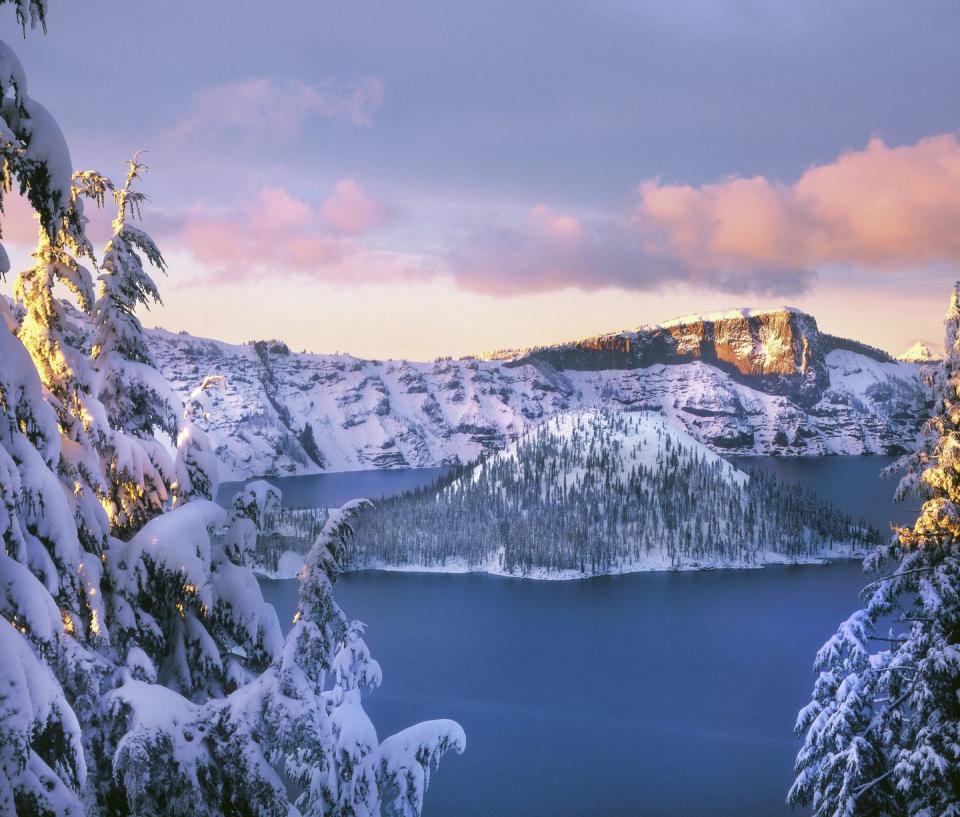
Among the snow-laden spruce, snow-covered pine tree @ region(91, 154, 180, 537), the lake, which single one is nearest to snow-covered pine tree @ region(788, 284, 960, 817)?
the snow-laden spruce

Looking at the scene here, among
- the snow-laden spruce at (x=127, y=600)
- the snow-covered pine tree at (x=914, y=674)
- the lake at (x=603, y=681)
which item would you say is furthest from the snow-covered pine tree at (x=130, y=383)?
the lake at (x=603, y=681)

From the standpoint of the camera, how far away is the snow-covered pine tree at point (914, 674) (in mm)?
15867

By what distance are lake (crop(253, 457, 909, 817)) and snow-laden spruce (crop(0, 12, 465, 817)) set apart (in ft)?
191

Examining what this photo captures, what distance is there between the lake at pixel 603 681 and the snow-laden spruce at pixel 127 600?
58316 mm

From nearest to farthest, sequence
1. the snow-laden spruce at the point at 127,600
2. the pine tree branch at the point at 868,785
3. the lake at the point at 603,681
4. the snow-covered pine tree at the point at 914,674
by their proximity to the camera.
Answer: the snow-laden spruce at the point at 127,600
the snow-covered pine tree at the point at 914,674
the pine tree branch at the point at 868,785
the lake at the point at 603,681

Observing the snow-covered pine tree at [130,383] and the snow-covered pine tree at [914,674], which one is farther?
the snow-covered pine tree at [914,674]

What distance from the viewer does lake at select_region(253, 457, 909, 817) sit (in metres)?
69.1

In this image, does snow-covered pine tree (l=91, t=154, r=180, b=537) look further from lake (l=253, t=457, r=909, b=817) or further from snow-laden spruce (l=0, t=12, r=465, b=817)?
lake (l=253, t=457, r=909, b=817)

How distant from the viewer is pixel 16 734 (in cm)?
556

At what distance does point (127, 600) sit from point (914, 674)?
1642 centimetres

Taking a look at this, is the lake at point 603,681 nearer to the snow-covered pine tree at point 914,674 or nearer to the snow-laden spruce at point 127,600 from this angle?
the snow-covered pine tree at point 914,674

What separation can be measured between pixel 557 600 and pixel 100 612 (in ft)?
498

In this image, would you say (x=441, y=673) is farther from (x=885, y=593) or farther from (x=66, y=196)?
(x=66, y=196)

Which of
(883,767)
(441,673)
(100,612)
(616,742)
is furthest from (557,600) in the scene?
(100,612)
